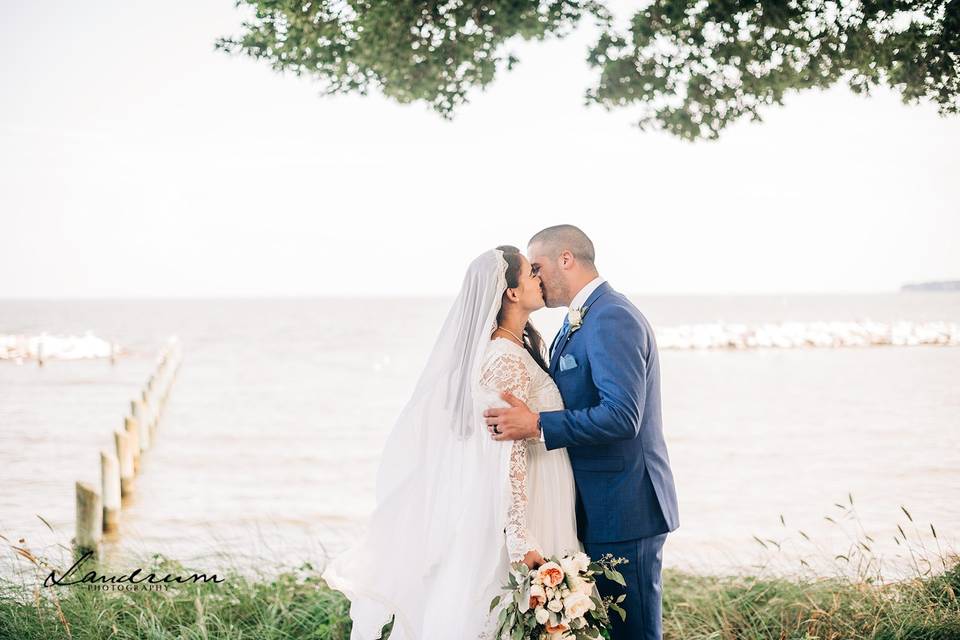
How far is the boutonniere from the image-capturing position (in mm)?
3668

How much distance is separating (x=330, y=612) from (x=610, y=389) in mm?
2575

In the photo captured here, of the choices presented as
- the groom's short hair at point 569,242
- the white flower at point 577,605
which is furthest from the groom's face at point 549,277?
the white flower at point 577,605

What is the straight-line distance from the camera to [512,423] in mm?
3301

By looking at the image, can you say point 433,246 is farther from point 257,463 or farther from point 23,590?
point 23,590

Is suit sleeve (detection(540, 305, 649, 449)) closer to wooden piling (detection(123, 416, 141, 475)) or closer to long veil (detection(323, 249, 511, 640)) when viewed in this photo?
long veil (detection(323, 249, 511, 640))

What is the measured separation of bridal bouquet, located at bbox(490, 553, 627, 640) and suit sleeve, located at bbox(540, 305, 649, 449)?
1.66 ft

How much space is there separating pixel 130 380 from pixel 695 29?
1213 inches

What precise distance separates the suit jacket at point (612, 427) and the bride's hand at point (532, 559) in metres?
0.36

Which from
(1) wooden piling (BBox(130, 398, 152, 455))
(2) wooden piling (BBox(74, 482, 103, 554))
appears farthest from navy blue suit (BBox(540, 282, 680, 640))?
(1) wooden piling (BBox(130, 398, 152, 455))

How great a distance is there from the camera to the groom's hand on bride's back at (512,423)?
10.8ft

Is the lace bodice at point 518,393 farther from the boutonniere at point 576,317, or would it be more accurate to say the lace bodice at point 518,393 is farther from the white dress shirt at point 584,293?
the white dress shirt at point 584,293

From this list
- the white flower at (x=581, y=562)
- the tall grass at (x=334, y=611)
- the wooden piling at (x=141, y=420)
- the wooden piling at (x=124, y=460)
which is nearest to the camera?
the white flower at (x=581, y=562)

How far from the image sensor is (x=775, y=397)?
2552 centimetres

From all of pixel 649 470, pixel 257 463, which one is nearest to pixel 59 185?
pixel 257 463
